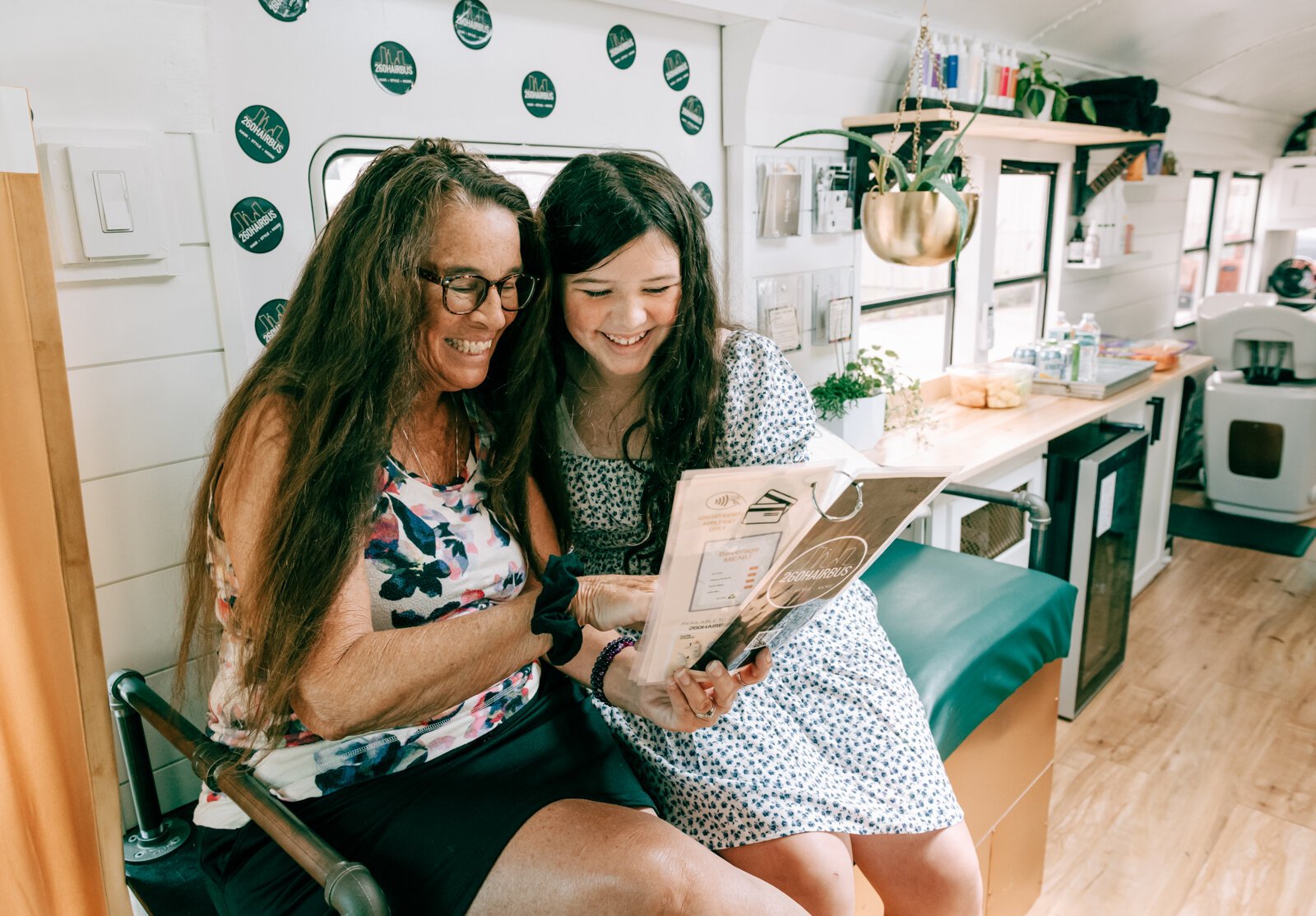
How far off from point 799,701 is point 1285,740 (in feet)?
7.33

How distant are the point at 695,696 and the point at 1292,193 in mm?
7367

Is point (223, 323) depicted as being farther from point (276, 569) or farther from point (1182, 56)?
point (1182, 56)

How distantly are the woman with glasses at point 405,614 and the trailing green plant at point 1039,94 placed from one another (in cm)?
252

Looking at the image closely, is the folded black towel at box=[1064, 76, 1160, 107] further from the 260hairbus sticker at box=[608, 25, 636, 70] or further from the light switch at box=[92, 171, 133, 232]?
the light switch at box=[92, 171, 133, 232]

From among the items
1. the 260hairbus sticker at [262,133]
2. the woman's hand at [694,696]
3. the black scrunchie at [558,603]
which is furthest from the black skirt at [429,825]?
the 260hairbus sticker at [262,133]

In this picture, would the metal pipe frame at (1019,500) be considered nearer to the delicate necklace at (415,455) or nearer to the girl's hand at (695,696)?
the girl's hand at (695,696)

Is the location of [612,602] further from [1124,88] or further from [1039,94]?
[1124,88]

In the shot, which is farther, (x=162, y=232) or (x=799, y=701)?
(x=799, y=701)

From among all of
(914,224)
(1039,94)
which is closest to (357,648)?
(914,224)

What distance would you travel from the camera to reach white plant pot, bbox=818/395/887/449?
2.77 metres

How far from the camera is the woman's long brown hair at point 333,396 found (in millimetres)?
1123

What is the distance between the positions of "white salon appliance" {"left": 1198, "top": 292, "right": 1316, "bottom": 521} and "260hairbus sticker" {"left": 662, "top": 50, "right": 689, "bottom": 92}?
11.1 feet

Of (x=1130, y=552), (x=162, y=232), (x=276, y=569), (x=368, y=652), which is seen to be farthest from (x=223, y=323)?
(x=1130, y=552)

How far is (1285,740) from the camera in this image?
2891mm
